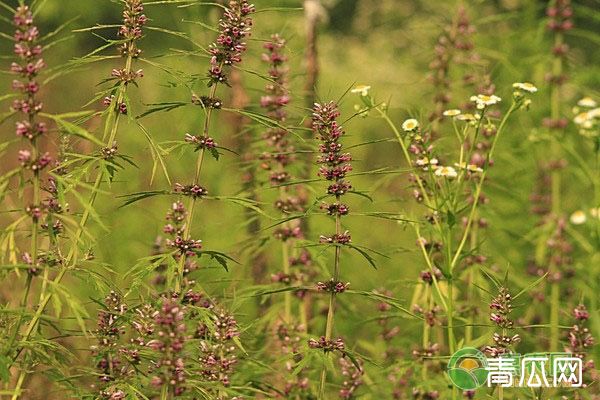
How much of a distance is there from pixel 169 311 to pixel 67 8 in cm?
806

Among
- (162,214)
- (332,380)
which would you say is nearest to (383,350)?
(332,380)

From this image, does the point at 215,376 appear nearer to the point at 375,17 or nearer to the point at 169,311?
the point at 169,311

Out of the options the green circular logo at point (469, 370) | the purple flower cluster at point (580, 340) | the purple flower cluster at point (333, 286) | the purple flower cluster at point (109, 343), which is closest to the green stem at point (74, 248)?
the purple flower cluster at point (109, 343)

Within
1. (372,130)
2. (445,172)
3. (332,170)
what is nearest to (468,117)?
(445,172)

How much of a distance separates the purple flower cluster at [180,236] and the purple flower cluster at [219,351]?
171 mm

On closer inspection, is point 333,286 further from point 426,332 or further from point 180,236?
point 426,332

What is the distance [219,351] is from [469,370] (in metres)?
0.80

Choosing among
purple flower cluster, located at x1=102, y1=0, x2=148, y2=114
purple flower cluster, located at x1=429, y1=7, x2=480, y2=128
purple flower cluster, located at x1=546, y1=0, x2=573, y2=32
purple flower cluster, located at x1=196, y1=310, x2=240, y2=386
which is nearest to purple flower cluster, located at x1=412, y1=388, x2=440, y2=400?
purple flower cluster, located at x1=196, y1=310, x2=240, y2=386

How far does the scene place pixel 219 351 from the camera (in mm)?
2137

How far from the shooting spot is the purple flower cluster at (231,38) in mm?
2074

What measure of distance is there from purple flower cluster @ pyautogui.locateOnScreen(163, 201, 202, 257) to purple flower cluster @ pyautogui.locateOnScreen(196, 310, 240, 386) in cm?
17

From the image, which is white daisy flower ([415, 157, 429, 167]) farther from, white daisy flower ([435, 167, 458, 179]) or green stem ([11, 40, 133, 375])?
green stem ([11, 40, 133, 375])

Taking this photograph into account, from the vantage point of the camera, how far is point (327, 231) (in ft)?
15.5

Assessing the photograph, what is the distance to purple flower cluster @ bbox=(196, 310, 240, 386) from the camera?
205 centimetres
